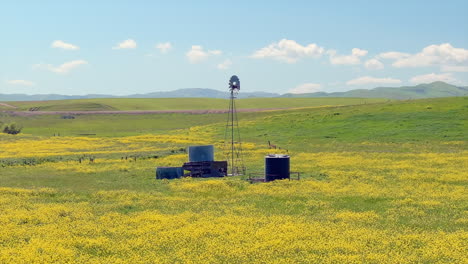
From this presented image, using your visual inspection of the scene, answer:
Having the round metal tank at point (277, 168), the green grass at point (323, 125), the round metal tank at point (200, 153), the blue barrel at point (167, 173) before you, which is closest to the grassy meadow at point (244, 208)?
the blue barrel at point (167, 173)

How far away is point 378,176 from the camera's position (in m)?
41.8

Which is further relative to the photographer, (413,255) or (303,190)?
(303,190)

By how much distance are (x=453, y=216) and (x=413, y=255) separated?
822 cm

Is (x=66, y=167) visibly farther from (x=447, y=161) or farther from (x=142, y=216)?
(x=447, y=161)

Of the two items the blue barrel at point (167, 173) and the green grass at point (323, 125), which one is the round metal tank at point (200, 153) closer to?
the blue barrel at point (167, 173)

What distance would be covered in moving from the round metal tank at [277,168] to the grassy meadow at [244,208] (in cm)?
181

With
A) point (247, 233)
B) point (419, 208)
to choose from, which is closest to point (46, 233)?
point (247, 233)

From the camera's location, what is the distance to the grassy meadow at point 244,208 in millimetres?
21203

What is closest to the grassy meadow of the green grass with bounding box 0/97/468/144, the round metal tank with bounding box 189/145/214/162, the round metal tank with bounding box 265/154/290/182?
the round metal tank with bounding box 265/154/290/182

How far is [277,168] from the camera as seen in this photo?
1599 inches

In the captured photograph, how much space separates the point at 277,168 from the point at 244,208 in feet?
36.5

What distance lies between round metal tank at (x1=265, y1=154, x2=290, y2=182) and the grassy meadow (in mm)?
1812

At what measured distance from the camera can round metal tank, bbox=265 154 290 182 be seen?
40594mm

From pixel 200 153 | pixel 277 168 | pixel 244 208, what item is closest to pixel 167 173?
pixel 200 153
